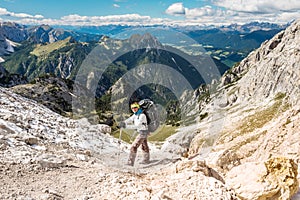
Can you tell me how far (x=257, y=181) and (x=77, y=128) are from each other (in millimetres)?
17632

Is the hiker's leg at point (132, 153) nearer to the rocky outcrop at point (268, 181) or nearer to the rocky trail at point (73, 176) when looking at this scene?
the rocky trail at point (73, 176)

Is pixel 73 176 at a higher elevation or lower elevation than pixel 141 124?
lower

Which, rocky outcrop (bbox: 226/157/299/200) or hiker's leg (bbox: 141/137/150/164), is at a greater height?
rocky outcrop (bbox: 226/157/299/200)

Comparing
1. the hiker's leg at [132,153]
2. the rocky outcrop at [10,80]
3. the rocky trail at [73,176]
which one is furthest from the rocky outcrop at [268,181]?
the rocky outcrop at [10,80]

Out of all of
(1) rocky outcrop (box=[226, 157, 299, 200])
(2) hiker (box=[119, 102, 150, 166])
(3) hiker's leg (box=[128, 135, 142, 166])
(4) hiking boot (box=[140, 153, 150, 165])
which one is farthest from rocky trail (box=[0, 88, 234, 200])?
(2) hiker (box=[119, 102, 150, 166])

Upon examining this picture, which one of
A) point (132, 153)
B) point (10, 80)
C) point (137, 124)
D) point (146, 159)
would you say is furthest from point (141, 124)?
point (10, 80)

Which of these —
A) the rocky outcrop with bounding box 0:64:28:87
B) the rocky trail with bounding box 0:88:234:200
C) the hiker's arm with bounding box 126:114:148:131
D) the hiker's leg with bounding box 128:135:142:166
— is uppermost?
the hiker's arm with bounding box 126:114:148:131

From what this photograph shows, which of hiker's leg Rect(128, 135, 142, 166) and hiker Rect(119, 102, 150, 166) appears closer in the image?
hiker Rect(119, 102, 150, 166)

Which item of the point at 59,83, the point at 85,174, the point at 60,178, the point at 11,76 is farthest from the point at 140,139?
the point at 11,76

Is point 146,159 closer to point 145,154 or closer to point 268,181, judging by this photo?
point 145,154

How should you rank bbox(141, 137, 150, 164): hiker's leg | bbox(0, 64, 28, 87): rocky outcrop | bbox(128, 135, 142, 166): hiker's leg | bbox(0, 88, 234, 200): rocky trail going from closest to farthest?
bbox(0, 88, 234, 200): rocky trail
bbox(128, 135, 142, 166): hiker's leg
bbox(141, 137, 150, 164): hiker's leg
bbox(0, 64, 28, 87): rocky outcrop

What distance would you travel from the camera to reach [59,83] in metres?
171

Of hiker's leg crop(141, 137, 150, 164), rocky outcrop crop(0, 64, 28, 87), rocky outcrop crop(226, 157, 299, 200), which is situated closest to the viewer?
rocky outcrop crop(226, 157, 299, 200)

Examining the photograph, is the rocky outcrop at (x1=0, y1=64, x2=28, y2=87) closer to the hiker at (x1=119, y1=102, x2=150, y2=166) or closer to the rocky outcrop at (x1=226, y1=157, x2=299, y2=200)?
the hiker at (x1=119, y1=102, x2=150, y2=166)
